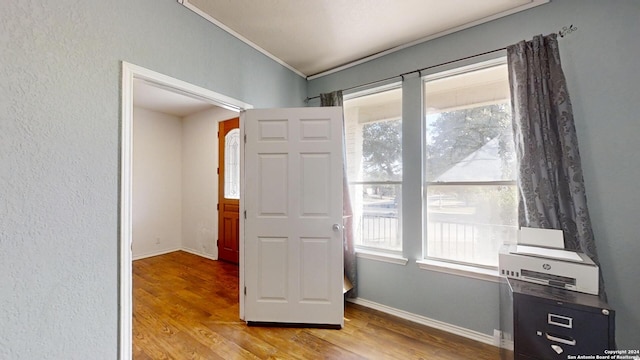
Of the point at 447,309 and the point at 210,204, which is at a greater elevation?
the point at 210,204

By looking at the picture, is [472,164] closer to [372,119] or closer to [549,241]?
[549,241]

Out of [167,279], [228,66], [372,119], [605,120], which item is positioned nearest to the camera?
[605,120]

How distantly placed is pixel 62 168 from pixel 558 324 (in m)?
2.71

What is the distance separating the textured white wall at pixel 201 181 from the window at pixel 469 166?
3.10 m

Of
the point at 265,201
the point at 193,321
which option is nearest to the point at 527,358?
the point at 265,201

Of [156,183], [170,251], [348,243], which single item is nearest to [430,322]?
[348,243]

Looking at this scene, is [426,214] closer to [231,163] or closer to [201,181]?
[231,163]

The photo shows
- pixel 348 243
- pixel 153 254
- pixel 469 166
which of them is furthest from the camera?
pixel 153 254

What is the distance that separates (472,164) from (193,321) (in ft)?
9.58

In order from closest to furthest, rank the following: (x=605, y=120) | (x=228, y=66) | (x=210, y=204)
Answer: (x=605, y=120), (x=228, y=66), (x=210, y=204)

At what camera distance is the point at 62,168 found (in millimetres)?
1251

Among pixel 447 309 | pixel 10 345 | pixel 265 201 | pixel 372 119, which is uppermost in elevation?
pixel 372 119

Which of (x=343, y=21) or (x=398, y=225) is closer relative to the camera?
(x=343, y=21)

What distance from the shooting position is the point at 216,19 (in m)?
1.97
